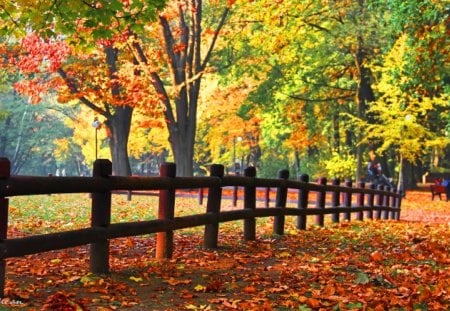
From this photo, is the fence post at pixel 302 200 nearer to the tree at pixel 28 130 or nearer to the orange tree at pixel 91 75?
the orange tree at pixel 91 75

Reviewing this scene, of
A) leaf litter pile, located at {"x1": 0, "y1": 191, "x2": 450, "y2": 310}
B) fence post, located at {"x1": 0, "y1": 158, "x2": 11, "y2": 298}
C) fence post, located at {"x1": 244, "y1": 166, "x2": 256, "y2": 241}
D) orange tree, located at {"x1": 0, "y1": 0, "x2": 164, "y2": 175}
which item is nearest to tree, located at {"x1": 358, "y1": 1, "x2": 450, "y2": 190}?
leaf litter pile, located at {"x1": 0, "y1": 191, "x2": 450, "y2": 310}

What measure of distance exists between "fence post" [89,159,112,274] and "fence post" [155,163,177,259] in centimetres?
130

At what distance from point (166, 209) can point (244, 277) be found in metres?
1.43

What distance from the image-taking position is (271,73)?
4331cm

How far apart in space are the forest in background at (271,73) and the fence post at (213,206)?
8.45 metres

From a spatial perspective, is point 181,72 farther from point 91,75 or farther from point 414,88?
point 414,88

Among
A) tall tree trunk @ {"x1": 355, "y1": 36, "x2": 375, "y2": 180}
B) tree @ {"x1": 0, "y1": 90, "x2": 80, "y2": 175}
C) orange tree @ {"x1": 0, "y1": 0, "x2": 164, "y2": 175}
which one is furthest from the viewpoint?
tree @ {"x1": 0, "y1": 90, "x2": 80, "y2": 175}

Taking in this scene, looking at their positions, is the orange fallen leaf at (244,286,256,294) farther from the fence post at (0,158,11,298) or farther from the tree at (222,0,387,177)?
the tree at (222,0,387,177)

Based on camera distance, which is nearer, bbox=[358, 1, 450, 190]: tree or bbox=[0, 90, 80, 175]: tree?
bbox=[358, 1, 450, 190]: tree

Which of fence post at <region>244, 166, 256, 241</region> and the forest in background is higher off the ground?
the forest in background

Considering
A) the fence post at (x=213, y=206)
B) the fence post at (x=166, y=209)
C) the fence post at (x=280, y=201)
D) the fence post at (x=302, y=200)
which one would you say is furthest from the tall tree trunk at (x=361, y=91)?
the fence post at (x=166, y=209)

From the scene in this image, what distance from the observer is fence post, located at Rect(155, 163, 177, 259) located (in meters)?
8.95

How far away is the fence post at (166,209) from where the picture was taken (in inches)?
352

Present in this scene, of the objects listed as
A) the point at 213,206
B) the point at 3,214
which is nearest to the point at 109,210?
the point at 3,214
